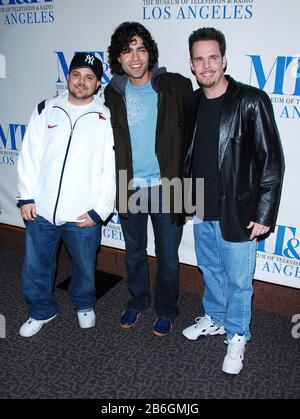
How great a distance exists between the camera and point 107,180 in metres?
2.33

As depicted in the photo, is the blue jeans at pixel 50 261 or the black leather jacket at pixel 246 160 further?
the blue jeans at pixel 50 261

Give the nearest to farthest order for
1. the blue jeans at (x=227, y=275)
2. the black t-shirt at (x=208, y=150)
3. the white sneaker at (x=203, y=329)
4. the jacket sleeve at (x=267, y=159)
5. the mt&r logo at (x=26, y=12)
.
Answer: the jacket sleeve at (x=267, y=159)
the black t-shirt at (x=208, y=150)
the blue jeans at (x=227, y=275)
the white sneaker at (x=203, y=329)
the mt&r logo at (x=26, y=12)

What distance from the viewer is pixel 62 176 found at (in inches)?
90.0

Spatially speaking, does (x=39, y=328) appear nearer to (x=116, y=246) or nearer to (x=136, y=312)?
(x=136, y=312)

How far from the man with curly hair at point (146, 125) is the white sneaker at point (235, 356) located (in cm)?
57

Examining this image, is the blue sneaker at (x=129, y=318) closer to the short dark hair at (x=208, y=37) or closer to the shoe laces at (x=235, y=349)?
the shoe laces at (x=235, y=349)

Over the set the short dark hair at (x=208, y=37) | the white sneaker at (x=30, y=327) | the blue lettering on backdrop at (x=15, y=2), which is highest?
the blue lettering on backdrop at (x=15, y=2)

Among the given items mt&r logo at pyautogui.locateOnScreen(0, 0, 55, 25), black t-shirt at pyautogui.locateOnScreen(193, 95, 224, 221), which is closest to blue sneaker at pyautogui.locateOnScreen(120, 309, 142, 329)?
black t-shirt at pyautogui.locateOnScreen(193, 95, 224, 221)

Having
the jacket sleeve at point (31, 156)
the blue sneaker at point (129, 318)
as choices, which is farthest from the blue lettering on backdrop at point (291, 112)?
the blue sneaker at point (129, 318)

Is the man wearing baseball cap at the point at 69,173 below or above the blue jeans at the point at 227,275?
above

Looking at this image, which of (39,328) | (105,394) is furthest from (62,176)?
(105,394)

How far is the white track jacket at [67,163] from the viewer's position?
7.39 feet

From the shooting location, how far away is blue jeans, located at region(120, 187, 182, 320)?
2.41m

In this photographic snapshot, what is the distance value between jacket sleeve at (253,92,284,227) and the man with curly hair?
462 millimetres
